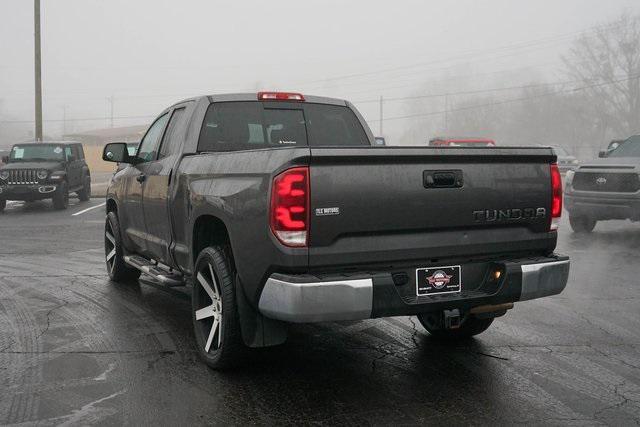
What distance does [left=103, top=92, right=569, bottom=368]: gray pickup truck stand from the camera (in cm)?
355

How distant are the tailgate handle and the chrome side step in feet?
7.67

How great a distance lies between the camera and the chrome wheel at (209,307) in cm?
432

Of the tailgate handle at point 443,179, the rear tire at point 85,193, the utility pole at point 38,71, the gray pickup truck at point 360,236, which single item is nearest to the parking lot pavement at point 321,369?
the gray pickup truck at point 360,236

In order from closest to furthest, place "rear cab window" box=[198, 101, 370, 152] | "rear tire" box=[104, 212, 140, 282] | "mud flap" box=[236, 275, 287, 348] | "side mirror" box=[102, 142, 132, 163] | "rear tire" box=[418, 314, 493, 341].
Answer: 1. "mud flap" box=[236, 275, 287, 348]
2. "rear tire" box=[418, 314, 493, 341]
3. "rear cab window" box=[198, 101, 370, 152]
4. "side mirror" box=[102, 142, 132, 163]
5. "rear tire" box=[104, 212, 140, 282]

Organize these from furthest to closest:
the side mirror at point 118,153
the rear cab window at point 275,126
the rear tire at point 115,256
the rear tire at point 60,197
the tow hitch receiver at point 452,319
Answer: the rear tire at point 60,197
the rear tire at point 115,256
the side mirror at point 118,153
the rear cab window at point 275,126
the tow hitch receiver at point 452,319

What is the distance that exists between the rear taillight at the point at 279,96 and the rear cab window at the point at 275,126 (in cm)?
4

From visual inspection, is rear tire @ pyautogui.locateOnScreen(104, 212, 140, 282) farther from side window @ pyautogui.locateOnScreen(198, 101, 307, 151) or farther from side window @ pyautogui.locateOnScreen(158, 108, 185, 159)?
side window @ pyautogui.locateOnScreen(198, 101, 307, 151)

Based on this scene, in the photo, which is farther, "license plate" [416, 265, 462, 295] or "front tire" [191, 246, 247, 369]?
"front tire" [191, 246, 247, 369]

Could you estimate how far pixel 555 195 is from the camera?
4301 mm

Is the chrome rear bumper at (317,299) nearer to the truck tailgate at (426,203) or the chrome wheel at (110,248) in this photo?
the truck tailgate at (426,203)

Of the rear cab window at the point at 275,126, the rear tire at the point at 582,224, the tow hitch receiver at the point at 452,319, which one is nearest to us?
the tow hitch receiver at the point at 452,319

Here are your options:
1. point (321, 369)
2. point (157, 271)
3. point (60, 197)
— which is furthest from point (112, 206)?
point (60, 197)

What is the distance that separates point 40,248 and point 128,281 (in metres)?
3.69

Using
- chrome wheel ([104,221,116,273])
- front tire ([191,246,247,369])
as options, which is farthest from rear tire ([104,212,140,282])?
front tire ([191,246,247,369])
